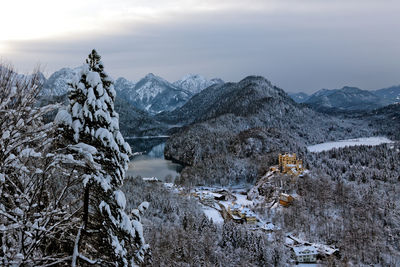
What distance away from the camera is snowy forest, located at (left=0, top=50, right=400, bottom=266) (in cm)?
735

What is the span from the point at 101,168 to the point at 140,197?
218ft

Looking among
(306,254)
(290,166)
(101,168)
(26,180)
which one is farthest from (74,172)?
(290,166)

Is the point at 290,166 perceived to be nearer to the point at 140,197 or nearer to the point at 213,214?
the point at 213,214

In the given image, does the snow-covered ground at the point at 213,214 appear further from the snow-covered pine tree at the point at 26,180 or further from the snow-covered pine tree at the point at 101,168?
the snow-covered pine tree at the point at 26,180

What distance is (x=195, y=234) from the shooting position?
4706cm

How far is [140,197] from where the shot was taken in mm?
71500

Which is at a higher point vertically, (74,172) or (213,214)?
(74,172)

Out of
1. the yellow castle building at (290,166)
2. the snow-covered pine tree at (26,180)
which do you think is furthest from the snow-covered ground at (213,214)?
the snow-covered pine tree at (26,180)

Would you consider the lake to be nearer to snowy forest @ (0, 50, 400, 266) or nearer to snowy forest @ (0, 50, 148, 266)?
snowy forest @ (0, 50, 400, 266)

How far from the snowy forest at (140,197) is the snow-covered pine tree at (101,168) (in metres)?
0.03

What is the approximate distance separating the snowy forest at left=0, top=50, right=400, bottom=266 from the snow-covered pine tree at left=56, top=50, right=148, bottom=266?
0.03m

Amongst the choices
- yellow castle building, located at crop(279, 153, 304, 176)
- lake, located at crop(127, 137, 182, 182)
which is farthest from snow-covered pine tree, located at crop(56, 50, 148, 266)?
lake, located at crop(127, 137, 182, 182)

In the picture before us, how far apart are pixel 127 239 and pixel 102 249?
71 cm

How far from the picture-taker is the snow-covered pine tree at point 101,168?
24.8ft
